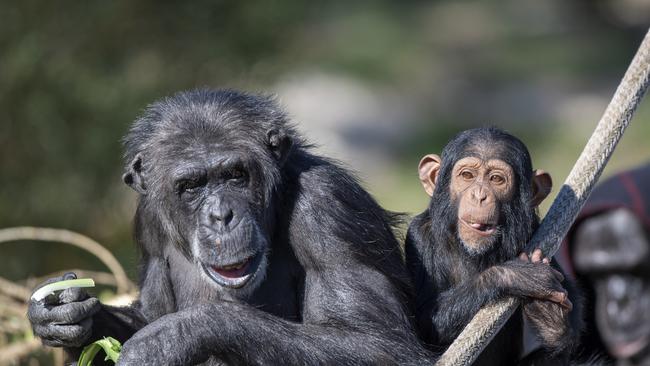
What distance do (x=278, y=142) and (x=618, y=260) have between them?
727cm

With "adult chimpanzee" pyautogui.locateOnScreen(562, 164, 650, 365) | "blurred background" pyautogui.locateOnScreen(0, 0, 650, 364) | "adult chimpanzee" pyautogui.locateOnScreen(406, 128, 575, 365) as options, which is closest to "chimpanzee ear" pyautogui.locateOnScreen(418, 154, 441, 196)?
"adult chimpanzee" pyautogui.locateOnScreen(406, 128, 575, 365)

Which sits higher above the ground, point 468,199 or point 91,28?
point 91,28

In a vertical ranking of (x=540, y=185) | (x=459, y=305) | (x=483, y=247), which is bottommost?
(x=459, y=305)

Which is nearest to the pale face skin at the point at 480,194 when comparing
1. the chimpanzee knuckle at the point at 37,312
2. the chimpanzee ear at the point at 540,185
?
the chimpanzee ear at the point at 540,185

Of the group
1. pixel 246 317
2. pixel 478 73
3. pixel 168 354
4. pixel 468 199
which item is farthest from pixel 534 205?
pixel 478 73

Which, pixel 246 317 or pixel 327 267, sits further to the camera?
pixel 327 267

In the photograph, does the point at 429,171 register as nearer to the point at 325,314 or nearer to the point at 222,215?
the point at 325,314

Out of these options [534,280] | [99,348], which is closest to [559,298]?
[534,280]

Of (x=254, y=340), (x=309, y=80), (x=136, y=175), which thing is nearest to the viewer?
(x=254, y=340)

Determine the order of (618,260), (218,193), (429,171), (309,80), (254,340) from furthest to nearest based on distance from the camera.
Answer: (309,80), (618,260), (429,171), (218,193), (254,340)

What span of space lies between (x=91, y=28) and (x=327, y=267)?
434 inches

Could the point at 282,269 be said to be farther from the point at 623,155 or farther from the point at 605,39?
the point at 605,39

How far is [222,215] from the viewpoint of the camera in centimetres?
616

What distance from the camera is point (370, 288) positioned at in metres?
6.42
